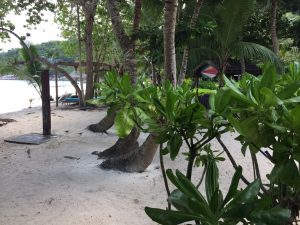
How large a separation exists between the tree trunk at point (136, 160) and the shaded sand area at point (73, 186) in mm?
123

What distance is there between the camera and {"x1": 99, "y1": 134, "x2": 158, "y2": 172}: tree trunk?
5.31 meters

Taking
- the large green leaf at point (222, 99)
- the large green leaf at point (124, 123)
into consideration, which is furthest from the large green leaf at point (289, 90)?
the large green leaf at point (124, 123)

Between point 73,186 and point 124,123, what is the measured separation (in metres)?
3.46

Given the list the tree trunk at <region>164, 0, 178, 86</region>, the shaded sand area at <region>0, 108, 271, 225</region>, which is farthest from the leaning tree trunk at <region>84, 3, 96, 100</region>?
the tree trunk at <region>164, 0, 178, 86</region>

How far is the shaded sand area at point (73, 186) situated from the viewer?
3863 mm

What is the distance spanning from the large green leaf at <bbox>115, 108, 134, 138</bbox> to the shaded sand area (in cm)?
227

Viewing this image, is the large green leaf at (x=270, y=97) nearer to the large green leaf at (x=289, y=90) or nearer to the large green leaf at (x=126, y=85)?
the large green leaf at (x=289, y=90)

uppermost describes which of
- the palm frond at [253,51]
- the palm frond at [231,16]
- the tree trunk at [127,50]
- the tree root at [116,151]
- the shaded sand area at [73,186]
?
the palm frond at [231,16]

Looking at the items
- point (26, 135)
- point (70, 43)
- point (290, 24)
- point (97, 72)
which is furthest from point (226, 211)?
point (70, 43)

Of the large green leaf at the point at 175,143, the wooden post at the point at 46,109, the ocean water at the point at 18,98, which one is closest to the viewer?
the large green leaf at the point at 175,143

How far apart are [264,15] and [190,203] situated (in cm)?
1494

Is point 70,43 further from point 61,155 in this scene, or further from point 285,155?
point 285,155

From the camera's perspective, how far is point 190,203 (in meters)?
1.03

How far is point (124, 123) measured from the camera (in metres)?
1.67
